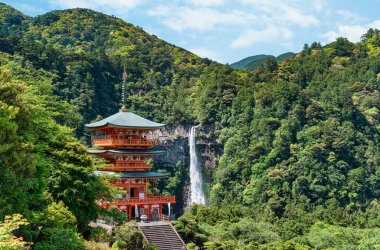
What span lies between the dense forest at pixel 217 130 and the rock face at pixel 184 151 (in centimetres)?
40

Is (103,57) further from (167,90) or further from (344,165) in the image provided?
(344,165)

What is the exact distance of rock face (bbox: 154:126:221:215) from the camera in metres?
67.0

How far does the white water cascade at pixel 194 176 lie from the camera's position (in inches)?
2566

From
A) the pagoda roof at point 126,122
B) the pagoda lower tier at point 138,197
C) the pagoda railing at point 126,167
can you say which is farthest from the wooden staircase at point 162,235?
the pagoda roof at point 126,122

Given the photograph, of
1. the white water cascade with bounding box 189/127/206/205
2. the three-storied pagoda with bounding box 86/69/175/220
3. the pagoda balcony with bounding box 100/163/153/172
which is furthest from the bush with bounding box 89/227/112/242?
the white water cascade with bounding box 189/127/206/205

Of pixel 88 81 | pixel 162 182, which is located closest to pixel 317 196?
pixel 162 182

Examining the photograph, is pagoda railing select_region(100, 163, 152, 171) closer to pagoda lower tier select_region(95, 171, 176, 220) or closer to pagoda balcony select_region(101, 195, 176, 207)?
pagoda lower tier select_region(95, 171, 176, 220)

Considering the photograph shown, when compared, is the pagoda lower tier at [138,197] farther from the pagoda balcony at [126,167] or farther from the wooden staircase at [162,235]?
the wooden staircase at [162,235]

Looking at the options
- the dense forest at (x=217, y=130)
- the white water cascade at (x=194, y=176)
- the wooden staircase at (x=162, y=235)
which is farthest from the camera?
the white water cascade at (x=194, y=176)

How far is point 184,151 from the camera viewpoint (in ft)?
223

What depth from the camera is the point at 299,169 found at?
58.7 meters

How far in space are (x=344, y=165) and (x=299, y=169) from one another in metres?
4.48

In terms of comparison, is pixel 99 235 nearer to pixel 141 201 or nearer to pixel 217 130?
pixel 141 201

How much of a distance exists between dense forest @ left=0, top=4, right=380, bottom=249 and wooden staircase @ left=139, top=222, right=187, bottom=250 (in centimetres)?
72
